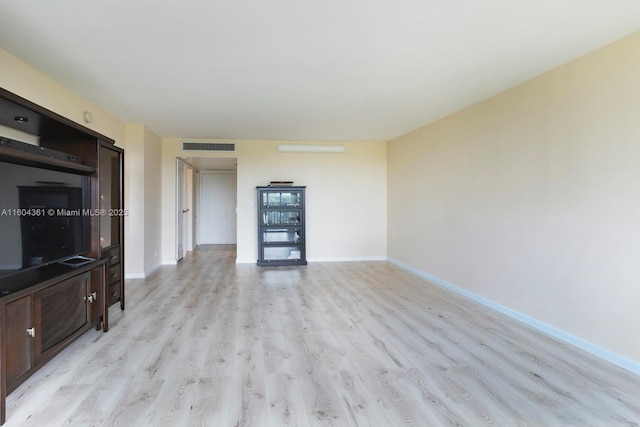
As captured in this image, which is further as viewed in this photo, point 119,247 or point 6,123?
point 119,247

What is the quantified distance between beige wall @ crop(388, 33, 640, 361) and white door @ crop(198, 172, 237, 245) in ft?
20.6

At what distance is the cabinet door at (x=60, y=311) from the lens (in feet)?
6.98

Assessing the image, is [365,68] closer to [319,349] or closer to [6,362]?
[319,349]

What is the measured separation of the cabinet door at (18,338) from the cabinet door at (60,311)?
7 cm

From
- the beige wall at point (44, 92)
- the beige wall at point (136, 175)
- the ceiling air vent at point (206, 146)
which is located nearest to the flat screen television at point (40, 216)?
the beige wall at point (44, 92)

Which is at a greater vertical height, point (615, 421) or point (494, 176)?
point (494, 176)

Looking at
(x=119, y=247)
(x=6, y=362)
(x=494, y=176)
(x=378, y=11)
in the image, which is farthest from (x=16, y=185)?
(x=494, y=176)

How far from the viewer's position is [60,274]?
92.0 inches

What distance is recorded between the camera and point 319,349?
2.61 m

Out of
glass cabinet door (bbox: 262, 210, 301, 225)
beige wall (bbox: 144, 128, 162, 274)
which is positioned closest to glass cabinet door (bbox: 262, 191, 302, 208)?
glass cabinet door (bbox: 262, 210, 301, 225)

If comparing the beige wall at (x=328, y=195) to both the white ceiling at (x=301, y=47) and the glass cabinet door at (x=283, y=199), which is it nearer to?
the glass cabinet door at (x=283, y=199)

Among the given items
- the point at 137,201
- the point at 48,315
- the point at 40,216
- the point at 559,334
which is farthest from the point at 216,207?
the point at 559,334

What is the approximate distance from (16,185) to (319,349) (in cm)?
248

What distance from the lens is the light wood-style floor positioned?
70.6 inches
